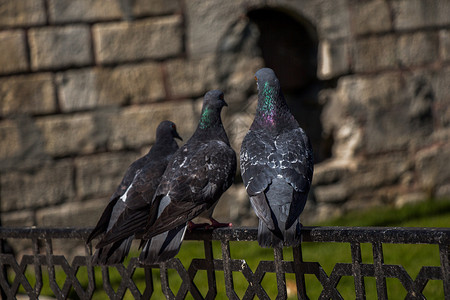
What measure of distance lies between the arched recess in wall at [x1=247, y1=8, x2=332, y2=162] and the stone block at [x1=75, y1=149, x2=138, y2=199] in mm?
1686

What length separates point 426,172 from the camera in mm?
6840

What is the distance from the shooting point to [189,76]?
243 inches

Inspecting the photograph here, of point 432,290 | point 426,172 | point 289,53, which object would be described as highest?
point 289,53

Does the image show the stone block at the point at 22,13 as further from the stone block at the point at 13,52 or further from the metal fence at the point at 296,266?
the metal fence at the point at 296,266

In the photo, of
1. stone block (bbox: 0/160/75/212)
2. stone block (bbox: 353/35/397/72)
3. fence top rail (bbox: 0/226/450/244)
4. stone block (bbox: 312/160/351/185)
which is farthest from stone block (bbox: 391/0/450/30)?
fence top rail (bbox: 0/226/450/244)

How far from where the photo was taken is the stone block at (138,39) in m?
5.95

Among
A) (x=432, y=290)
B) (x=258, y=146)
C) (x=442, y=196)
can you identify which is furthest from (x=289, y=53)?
(x=258, y=146)

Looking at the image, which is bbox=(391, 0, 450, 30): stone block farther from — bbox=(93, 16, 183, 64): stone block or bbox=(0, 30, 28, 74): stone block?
bbox=(0, 30, 28, 74): stone block

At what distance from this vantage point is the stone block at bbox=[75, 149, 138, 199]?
5.94 meters

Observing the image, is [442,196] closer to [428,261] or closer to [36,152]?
[428,261]

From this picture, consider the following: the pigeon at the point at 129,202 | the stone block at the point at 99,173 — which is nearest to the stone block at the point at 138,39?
the stone block at the point at 99,173

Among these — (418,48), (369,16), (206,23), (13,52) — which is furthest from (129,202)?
(418,48)

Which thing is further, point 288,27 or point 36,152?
point 288,27

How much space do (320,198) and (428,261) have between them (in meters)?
1.91
